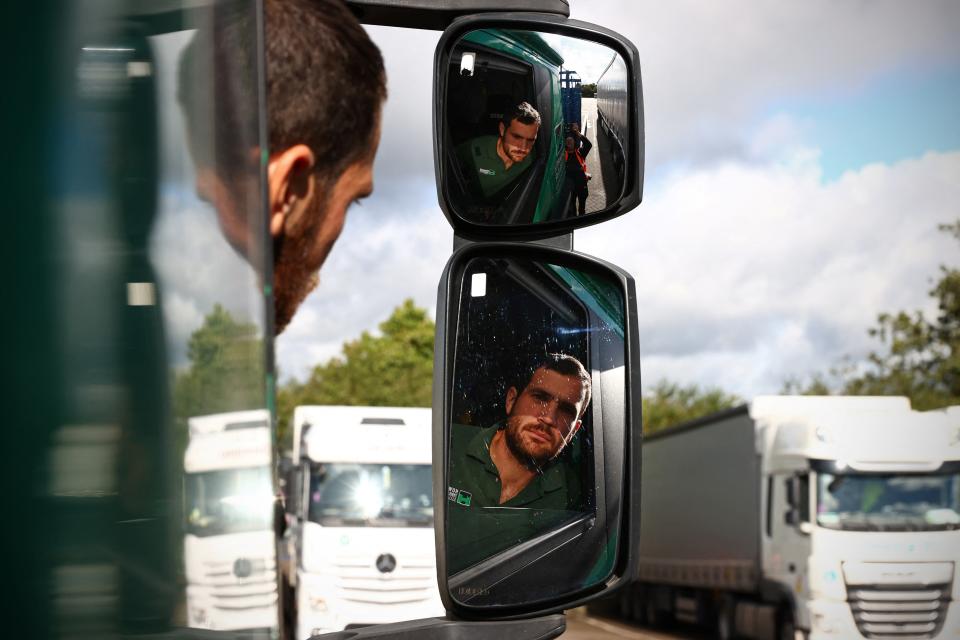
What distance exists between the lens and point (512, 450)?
5.24 ft

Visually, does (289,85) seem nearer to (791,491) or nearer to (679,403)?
(791,491)

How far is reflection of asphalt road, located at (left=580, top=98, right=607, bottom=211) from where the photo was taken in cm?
173

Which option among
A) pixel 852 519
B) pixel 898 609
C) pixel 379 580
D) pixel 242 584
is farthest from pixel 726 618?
pixel 242 584

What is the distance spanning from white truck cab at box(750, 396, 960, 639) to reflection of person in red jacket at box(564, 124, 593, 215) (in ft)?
49.4

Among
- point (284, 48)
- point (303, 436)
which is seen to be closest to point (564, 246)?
point (284, 48)

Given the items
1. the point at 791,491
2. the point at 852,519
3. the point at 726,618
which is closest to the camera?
the point at 852,519

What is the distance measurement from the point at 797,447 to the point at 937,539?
2105 millimetres

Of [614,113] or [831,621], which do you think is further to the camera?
[831,621]

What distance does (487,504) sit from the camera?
5.21 feet

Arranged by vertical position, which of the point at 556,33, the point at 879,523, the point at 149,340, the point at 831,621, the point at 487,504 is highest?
the point at 556,33

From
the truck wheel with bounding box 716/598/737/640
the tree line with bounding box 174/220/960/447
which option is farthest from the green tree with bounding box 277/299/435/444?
the truck wheel with bounding box 716/598/737/640

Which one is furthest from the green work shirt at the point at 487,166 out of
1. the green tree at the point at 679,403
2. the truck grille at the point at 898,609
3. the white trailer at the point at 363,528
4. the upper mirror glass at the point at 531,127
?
the green tree at the point at 679,403

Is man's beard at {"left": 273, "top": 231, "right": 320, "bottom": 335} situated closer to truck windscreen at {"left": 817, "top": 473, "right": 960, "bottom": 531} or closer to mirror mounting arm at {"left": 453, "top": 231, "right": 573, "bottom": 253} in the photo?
mirror mounting arm at {"left": 453, "top": 231, "right": 573, "bottom": 253}

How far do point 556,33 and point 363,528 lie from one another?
45.7ft
